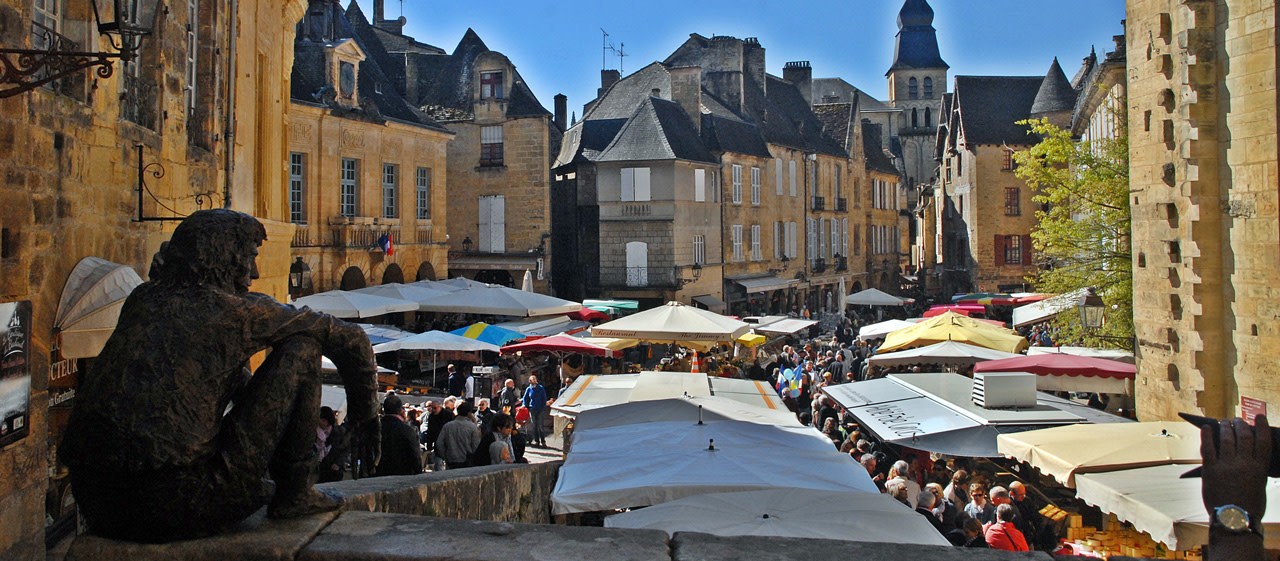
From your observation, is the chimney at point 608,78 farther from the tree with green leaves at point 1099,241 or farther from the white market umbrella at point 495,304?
the tree with green leaves at point 1099,241

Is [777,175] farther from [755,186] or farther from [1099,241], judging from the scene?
[1099,241]

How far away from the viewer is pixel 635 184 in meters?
34.4

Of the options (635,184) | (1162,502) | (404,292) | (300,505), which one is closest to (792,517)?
(1162,502)

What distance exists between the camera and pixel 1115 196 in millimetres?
16297

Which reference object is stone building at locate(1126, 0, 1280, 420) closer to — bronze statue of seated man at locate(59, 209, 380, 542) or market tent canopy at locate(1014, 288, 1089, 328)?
market tent canopy at locate(1014, 288, 1089, 328)

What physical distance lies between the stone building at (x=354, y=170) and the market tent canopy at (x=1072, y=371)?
1438 cm

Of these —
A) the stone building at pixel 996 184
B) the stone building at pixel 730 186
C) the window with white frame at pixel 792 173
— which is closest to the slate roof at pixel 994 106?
the stone building at pixel 996 184

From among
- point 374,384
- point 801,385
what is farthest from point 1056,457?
point 801,385

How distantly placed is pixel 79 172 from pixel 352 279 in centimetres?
1906

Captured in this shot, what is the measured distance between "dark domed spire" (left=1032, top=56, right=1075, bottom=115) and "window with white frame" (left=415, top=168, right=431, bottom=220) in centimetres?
2788

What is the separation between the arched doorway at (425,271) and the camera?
28.5 metres

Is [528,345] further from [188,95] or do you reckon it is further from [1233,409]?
[1233,409]

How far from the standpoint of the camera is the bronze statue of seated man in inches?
107

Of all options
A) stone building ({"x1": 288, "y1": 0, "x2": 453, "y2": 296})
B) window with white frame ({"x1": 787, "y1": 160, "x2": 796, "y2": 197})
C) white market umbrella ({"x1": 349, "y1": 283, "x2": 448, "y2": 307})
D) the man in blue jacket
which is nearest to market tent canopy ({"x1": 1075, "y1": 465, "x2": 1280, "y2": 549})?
the man in blue jacket
